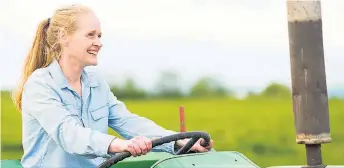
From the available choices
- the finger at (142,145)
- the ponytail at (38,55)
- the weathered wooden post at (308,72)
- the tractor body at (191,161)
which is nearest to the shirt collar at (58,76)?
the ponytail at (38,55)

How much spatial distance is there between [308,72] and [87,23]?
1.01 m

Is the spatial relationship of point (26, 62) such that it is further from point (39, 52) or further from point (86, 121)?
point (86, 121)

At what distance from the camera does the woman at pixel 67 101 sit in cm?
382

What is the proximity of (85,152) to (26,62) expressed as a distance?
70cm

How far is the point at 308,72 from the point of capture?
14.3ft

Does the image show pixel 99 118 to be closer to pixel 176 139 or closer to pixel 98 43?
pixel 98 43

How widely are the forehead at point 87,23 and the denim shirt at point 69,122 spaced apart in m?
0.20

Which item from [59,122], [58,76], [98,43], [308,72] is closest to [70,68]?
[58,76]

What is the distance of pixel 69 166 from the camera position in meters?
3.99

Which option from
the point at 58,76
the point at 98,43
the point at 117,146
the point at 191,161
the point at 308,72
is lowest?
the point at 191,161

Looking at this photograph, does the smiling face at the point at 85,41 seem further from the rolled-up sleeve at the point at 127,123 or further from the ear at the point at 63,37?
the rolled-up sleeve at the point at 127,123

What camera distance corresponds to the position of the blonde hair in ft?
13.5

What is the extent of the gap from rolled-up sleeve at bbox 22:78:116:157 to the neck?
0.13 m

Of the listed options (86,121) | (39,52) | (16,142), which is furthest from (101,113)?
(16,142)
